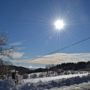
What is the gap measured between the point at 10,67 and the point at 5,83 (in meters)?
20.4

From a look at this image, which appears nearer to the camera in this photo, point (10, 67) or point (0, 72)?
point (0, 72)

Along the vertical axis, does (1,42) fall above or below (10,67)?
above

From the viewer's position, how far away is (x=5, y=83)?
1920cm

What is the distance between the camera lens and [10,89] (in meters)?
17.9

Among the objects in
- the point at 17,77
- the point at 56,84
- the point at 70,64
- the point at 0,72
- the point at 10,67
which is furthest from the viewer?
the point at 70,64

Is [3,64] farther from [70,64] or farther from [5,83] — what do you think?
[70,64]

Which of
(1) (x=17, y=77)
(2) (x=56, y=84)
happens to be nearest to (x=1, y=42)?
(1) (x=17, y=77)

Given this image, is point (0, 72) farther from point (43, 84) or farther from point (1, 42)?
point (43, 84)

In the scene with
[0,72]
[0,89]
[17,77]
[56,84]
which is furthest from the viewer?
[0,72]

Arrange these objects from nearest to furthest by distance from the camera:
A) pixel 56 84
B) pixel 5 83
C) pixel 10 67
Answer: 1. pixel 5 83
2. pixel 56 84
3. pixel 10 67

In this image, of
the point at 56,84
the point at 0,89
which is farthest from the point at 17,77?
the point at 0,89

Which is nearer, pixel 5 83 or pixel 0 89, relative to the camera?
pixel 0 89

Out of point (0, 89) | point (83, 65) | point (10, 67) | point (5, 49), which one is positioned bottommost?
point (0, 89)

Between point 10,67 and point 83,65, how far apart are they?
483ft
